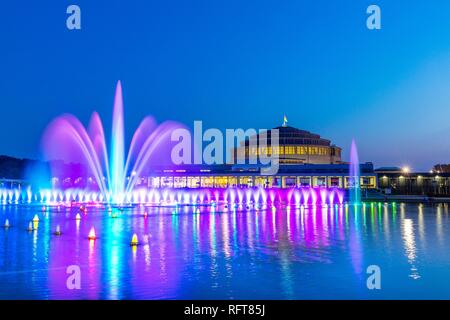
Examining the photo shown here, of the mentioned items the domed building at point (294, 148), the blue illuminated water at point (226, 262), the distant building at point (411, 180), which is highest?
the domed building at point (294, 148)

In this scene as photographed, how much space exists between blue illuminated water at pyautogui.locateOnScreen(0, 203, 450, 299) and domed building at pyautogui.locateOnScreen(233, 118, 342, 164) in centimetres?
12330

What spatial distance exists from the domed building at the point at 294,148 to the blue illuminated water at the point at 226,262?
123 meters

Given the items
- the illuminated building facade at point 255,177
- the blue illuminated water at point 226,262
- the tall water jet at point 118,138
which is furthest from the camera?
the illuminated building facade at point 255,177

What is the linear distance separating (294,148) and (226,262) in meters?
138

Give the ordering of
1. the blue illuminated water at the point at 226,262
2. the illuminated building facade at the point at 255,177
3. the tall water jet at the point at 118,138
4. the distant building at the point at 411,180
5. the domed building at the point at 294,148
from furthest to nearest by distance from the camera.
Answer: the domed building at the point at 294,148, the illuminated building facade at the point at 255,177, the distant building at the point at 411,180, the tall water jet at the point at 118,138, the blue illuminated water at the point at 226,262

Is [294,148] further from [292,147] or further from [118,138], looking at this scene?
[118,138]

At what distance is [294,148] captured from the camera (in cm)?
15600

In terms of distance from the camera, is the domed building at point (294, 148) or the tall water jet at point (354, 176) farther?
the domed building at point (294, 148)

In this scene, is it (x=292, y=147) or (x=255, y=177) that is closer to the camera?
(x=255, y=177)

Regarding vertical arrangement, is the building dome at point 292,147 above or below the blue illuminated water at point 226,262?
above

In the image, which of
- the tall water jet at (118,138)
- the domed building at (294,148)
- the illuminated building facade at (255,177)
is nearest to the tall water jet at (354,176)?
the illuminated building facade at (255,177)

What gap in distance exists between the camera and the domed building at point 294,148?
512ft

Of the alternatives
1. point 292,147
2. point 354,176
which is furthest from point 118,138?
Result: point 292,147

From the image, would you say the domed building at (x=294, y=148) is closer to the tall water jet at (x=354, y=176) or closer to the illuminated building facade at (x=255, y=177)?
the illuminated building facade at (x=255, y=177)
